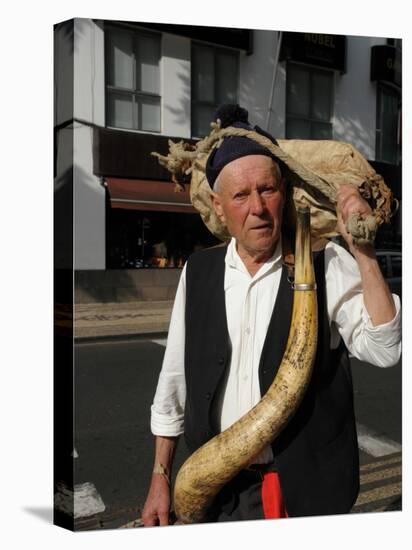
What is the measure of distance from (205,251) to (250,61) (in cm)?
133

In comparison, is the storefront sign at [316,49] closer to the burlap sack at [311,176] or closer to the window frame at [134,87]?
the burlap sack at [311,176]

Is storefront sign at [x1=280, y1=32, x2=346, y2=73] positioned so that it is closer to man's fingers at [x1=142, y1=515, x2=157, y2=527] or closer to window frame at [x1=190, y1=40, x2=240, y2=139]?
window frame at [x1=190, y1=40, x2=240, y2=139]

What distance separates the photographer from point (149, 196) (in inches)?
153

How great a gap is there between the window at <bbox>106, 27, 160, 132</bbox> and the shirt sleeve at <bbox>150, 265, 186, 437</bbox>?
1.06 metres

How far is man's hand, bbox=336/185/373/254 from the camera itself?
138 inches

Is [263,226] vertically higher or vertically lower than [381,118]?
lower

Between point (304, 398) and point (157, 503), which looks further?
point (157, 503)

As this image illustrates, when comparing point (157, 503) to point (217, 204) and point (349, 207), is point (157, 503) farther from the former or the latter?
point (349, 207)

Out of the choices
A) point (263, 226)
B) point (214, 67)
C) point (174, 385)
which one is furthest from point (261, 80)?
point (174, 385)

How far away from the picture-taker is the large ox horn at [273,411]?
135 inches

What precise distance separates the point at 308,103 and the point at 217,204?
1.16 metres

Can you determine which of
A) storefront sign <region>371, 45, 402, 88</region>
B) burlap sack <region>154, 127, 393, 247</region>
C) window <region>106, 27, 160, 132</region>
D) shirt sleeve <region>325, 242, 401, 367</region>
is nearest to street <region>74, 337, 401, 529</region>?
burlap sack <region>154, 127, 393, 247</region>

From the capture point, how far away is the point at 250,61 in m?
4.08

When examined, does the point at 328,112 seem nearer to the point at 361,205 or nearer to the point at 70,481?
the point at 361,205
